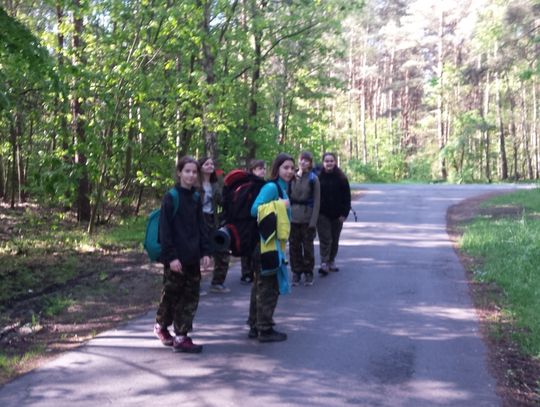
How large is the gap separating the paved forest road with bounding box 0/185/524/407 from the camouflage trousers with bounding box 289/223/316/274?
341 millimetres

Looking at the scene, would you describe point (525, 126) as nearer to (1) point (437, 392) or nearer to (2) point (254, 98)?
(2) point (254, 98)

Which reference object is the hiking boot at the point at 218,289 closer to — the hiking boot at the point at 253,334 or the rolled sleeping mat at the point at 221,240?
the hiking boot at the point at 253,334

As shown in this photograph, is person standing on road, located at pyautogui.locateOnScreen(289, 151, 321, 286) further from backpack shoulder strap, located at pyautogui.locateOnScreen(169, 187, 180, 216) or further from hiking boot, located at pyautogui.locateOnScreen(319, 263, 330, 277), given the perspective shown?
backpack shoulder strap, located at pyautogui.locateOnScreen(169, 187, 180, 216)

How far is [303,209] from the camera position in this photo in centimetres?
930

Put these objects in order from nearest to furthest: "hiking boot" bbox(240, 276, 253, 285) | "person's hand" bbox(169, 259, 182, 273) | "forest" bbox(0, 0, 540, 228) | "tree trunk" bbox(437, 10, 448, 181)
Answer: "person's hand" bbox(169, 259, 182, 273) → "hiking boot" bbox(240, 276, 253, 285) → "forest" bbox(0, 0, 540, 228) → "tree trunk" bbox(437, 10, 448, 181)

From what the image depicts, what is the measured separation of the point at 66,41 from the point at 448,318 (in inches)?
490

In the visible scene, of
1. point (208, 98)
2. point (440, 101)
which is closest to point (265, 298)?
point (208, 98)

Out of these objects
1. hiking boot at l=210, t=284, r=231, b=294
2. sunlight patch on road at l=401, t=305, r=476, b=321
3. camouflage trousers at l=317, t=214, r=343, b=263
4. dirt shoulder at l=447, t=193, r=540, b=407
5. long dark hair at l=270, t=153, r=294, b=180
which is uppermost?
A: long dark hair at l=270, t=153, r=294, b=180

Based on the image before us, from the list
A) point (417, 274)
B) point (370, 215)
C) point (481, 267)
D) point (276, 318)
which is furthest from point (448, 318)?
point (370, 215)

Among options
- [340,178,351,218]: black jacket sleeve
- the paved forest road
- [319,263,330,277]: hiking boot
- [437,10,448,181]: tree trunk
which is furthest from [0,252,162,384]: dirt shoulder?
[437,10,448,181]: tree trunk

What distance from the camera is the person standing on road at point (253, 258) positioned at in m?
6.30

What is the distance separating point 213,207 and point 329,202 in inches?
71.0

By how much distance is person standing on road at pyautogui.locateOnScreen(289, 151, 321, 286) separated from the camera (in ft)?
30.3

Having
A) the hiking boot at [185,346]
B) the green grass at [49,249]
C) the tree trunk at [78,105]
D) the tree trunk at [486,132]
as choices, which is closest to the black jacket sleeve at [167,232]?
the hiking boot at [185,346]
